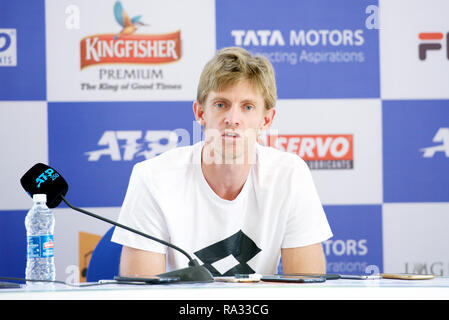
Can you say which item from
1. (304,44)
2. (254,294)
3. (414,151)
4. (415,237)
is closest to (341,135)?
(414,151)

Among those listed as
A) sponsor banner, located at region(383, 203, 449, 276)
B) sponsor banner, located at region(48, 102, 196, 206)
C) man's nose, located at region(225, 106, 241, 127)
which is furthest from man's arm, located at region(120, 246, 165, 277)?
sponsor banner, located at region(383, 203, 449, 276)

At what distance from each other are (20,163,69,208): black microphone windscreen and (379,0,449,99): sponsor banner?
2.02 meters

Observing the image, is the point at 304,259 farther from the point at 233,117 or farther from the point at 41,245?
the point at 41,245

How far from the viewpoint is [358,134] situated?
2773 mm

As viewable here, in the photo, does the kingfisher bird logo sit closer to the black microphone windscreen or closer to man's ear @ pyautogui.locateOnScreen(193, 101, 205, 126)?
man's ear @ pyautogui.locateOnScreen(193, 101, 205, 126)

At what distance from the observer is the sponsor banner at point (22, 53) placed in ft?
8.94

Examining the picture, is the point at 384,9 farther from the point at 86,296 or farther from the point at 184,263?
the point at 86,296

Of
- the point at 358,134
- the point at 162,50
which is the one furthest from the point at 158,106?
the point at 358,134

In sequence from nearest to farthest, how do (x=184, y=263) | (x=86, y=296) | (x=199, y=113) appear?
(x=86, y=296), (x=184, y=263), (x=199, y=113)

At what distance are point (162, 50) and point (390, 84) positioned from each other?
3.63ft

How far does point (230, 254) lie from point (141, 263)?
0.84 feet

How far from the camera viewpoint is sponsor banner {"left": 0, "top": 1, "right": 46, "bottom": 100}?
2725 millimetres

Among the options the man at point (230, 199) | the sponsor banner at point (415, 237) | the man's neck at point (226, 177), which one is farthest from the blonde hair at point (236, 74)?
the sponsor banner at point (415, 237)

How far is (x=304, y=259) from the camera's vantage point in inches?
63.7
